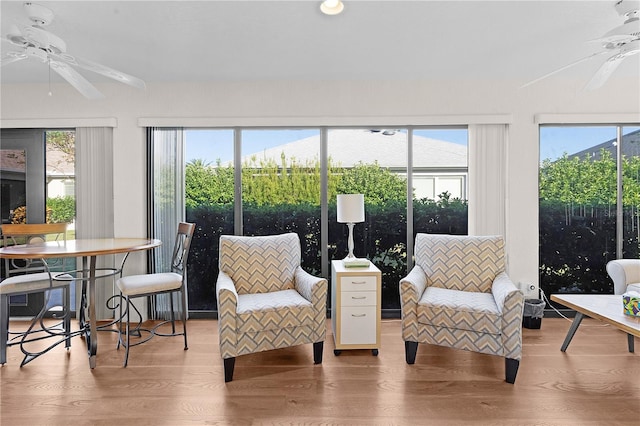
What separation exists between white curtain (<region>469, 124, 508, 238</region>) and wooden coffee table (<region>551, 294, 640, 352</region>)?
0.94m

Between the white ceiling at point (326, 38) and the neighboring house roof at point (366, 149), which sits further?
the neighboring house roof at point (366, 149)

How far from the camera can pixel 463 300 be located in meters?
2.57

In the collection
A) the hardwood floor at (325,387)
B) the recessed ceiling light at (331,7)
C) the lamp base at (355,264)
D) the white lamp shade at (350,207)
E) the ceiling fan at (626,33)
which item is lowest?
the hardwood floor at (325,387)

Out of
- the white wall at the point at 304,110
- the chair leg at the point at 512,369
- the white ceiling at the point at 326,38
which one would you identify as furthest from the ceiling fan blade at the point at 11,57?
the chair leg at the point at 512,369

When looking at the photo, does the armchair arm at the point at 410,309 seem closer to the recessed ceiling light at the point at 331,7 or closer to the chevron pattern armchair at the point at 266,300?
the chevron pattern armchair at the point at 266,300

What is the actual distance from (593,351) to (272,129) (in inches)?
131

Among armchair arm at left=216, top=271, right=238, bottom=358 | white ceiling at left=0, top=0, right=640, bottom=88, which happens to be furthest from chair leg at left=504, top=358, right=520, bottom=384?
white ceiling at left=0, top=0, right=640, bottom=88

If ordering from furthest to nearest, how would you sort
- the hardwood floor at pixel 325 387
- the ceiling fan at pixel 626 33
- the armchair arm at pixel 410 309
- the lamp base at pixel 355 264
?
the lamp base at pixel 355 264
the armchair arm at pixel 410 309
the ceiling fan at pixel 626 33
the hardwood floor at pixel 325 387

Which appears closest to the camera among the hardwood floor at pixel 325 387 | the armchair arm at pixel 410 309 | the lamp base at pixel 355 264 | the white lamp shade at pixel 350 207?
the hardwood floor at pixel 325 387

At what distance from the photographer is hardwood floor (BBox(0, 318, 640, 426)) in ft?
6.50

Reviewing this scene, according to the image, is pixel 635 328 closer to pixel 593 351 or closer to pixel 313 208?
pixel 593 351

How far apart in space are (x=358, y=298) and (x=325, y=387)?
70cm

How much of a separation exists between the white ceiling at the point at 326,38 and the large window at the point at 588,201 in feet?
2.06

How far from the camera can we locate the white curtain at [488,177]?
3.54m
